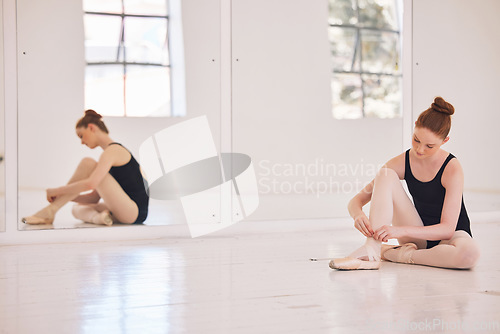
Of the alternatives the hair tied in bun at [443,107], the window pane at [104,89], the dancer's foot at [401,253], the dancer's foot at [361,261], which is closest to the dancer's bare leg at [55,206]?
the window pane at [104,89]

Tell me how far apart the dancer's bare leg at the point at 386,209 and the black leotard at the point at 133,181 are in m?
1.34

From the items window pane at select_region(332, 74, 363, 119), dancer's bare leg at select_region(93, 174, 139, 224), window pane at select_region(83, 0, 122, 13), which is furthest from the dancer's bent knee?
window pane at select_region(83, 0, 122, 13)

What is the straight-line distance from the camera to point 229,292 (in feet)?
6.63

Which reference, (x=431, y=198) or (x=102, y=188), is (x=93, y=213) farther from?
(x=431, y=198)

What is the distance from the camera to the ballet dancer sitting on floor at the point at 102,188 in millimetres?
3152

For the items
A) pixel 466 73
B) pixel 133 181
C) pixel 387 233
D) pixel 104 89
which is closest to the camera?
pixel 387 233

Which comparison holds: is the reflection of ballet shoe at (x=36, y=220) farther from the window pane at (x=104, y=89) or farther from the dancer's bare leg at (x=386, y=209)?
the dancer's bare leg at (x=386, y=209)

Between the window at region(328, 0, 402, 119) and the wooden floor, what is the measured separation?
110cm

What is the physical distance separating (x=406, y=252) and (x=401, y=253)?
0.02 meters

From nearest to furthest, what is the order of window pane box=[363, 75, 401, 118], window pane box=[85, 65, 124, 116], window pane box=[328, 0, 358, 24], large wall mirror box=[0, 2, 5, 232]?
large wall mirror box=[0, 2, 5, 232], window pane box=[85, 65, 124, 116], window pane box=[328, 0, 358, 24], window pane box=[363, 75, 401, 118]

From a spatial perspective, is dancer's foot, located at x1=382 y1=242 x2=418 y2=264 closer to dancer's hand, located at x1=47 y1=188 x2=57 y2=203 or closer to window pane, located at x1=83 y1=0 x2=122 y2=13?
dancer's hand, located at x1=47 y1=188 x2=57 y2=203

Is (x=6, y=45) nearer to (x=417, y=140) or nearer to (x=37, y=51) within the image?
(x=37, y=51)

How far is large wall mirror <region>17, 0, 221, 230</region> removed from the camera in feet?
10.2

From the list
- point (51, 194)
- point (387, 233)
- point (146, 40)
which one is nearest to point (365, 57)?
point (146, 40)
